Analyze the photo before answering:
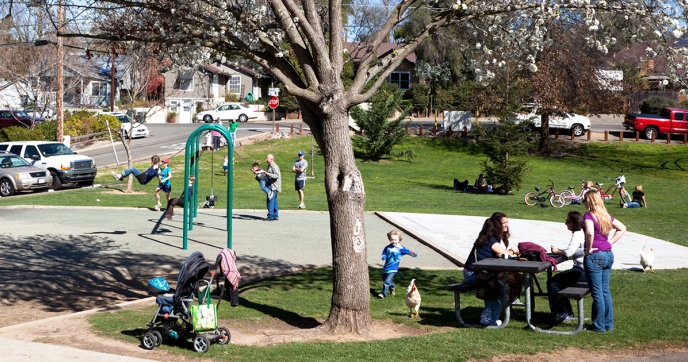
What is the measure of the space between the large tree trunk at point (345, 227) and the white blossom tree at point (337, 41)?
0.5 inches

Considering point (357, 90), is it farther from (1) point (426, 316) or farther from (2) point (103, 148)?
(2) point (103, 148)

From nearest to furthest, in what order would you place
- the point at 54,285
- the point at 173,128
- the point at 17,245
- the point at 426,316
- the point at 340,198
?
the point at 340,198 → the point at 426,316 → the point at 54,285 → the point at 17,245 → the point at 173,128

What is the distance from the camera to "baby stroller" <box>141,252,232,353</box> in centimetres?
884

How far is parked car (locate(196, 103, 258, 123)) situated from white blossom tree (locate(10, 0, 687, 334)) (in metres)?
47.1

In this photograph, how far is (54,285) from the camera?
43.8 feet

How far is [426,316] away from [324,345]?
211 centimetres

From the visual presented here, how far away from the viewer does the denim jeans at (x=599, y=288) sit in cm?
920

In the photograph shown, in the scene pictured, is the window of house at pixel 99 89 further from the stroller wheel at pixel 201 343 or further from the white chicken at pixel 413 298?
the stroller wheel at pixel 201 343

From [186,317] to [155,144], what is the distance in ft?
123

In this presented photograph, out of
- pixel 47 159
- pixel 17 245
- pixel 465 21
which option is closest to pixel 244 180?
pixel 47 159

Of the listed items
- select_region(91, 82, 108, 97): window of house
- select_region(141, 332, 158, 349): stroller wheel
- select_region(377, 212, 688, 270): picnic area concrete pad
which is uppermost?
select_region(91, 82, 108, 97): window of house

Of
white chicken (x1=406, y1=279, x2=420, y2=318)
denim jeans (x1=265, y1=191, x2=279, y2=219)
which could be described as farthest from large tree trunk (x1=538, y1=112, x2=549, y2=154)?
white chicken (x1=406, y1=279, x2=420, y2=318)

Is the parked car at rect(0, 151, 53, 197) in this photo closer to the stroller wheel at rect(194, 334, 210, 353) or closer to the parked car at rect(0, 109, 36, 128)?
the parked car at rect(0, 109, 36, 128)

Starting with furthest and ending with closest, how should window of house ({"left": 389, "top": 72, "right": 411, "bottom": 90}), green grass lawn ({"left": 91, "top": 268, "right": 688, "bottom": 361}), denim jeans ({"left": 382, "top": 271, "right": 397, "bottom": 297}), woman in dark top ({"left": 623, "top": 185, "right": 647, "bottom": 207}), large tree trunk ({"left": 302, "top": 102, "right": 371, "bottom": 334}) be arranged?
window of house ({"left": 389, "top": 72, "right": 411, "bottom": 90}) → woman in dark top ({"left": 623, "top": 185, "right": 647, "bottom": 207}) → denim jeans ({"left": 382, "top": 271, "right": 397, "bottom": 297}) → large tree trunk ({"left": 302, "top": 102, "right": 371, "bottom": 334}) → green grass lawn ({"left": 91, "top": 268, "right": 688, "bottom": 361})
